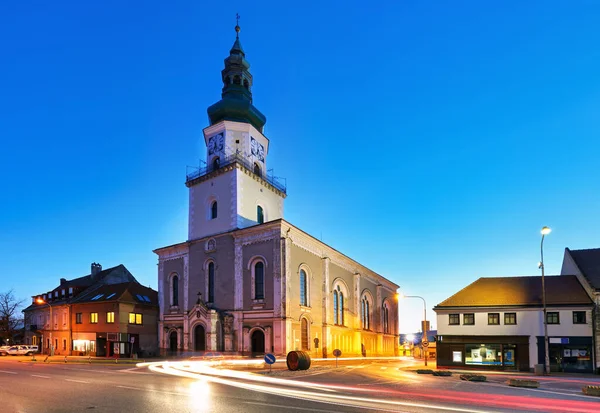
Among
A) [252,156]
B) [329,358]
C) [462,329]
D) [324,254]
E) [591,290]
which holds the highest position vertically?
[252,156]

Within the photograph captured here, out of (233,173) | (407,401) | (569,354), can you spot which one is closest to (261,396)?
(407,401)

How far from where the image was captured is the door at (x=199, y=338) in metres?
43.6

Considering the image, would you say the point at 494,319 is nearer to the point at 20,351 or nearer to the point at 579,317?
the point at 579,317

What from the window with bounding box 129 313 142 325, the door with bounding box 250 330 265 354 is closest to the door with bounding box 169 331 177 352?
the window with bounding box 129 313 142 325

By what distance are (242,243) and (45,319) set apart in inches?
1495

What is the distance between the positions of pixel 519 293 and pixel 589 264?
242 inches

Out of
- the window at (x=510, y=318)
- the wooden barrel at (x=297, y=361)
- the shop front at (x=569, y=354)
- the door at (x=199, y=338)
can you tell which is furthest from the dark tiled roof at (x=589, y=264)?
the door at (x=199, y=338)

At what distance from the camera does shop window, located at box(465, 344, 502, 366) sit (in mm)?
35906

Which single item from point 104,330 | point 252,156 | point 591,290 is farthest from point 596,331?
point 104,330

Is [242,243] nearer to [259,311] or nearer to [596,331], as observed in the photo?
[259,311]

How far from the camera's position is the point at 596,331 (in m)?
33.4

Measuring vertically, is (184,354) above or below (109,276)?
below

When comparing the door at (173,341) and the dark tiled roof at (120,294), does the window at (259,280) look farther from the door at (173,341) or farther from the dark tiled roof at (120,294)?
the dark tiled roof at (120,294)

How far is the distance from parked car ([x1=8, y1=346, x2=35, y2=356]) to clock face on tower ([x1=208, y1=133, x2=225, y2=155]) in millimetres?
35712
